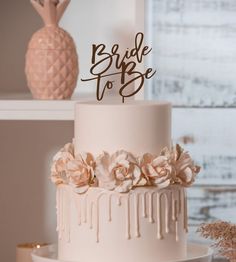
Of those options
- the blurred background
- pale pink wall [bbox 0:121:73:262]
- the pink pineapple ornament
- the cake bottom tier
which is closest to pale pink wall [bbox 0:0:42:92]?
the blurred background

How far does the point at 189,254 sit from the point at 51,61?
0.56m

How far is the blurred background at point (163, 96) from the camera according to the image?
2.16 m

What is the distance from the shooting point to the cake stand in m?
1.38

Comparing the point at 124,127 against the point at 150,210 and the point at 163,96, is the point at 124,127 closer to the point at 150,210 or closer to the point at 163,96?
the point at 150,210

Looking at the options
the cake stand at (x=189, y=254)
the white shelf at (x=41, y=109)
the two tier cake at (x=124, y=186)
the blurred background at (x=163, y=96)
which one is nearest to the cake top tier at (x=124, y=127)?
the two tier cake at (x=124, y=186)

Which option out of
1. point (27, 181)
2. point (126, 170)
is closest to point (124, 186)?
point (126, 170)

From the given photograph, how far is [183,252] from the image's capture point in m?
1.39

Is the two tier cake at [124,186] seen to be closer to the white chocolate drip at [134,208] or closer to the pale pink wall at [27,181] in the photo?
the white chocolate drip at [134,208]

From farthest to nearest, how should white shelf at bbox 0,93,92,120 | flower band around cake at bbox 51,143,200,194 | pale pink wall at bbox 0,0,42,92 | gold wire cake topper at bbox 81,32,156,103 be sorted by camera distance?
pale pink wall at bbox 0,0,42,92 < white shelf at bbox 0,93,92,120 < gold wire cake topper at bbox 81,32,156,103 < flower band around cake at bbox 51,143,200,194

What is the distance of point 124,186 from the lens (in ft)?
4.30

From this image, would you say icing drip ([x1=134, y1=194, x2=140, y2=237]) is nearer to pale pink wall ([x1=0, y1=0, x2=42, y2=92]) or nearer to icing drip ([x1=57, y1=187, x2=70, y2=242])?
icing drip ([x1=57, y1=187, x2=70, y2=242])

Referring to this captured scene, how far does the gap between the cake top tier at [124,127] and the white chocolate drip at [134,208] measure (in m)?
0.07

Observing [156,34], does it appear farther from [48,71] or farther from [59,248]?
[59,248]

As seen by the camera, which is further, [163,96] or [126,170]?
[163,96]
